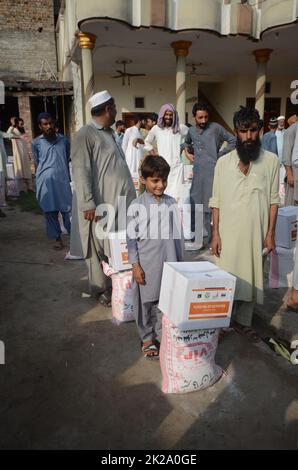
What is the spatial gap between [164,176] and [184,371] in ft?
4.03

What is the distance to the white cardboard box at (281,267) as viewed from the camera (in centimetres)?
366

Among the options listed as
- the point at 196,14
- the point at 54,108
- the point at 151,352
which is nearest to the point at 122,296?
the point at 151,352

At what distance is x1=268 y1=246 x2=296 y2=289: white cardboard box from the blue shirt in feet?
9.41

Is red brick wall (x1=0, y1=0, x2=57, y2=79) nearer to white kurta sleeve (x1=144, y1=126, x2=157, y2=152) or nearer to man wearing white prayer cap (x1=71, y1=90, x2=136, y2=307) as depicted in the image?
white kurta sleeve (x1=144, y1=126, x2=157, y2=152)

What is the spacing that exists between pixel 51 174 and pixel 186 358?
363cm

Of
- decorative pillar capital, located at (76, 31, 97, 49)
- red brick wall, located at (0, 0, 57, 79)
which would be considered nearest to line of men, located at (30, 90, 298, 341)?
decorative pillar capital, located at (76, 31, 97, 49)

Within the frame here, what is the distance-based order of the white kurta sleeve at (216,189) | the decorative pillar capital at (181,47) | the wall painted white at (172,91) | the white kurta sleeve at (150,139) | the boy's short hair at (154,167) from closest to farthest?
the boy's short hair at (154,167) → the white kurta sleeve at (216,189) → the white kurta sleeve at (150,139) → the decorative pillar capital at (181,47) → the wall painted white at (172,91)

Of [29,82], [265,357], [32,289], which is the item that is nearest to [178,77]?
[29,82]

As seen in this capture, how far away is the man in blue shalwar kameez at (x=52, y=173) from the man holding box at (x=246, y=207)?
2.83 metres

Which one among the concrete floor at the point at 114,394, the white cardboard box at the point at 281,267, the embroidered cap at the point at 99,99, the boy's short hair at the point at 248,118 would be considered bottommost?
the concrete floor at the point at 114,394

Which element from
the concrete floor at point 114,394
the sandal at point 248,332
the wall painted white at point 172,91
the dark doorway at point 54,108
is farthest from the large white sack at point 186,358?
the wall painted white at point 172,91

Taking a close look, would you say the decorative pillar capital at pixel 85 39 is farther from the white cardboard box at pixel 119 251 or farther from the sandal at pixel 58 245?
the white cardboard box at pixel 119 251

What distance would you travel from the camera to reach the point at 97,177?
132 inches

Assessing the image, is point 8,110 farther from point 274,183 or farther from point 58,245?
point 274,183
